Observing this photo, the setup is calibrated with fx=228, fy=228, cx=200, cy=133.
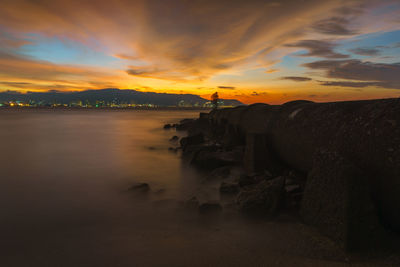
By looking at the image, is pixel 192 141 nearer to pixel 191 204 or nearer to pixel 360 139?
pixel 191 204

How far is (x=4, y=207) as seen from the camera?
13.4 feet

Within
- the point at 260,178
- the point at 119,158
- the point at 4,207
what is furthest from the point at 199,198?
the point at 119,158

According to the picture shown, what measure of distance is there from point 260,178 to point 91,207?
3163 millimetres

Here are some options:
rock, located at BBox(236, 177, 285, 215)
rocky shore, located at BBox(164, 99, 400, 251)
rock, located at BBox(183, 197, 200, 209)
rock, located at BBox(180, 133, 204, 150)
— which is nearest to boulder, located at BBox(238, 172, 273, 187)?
rocky shore, located at BBox(164, 99, 400, 251)

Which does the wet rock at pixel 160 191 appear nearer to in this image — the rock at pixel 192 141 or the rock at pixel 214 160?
the rock at pixel 214 160

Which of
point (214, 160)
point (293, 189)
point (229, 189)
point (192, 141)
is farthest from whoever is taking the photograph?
point (192, 141)

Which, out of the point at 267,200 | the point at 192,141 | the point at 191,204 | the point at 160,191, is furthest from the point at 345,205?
the point at 192,141

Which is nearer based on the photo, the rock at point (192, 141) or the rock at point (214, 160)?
the rock at point (214, 160)

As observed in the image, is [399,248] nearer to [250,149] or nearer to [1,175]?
[250,149]

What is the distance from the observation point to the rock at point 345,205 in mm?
2115

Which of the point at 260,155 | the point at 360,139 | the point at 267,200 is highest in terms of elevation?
the point at 360,139

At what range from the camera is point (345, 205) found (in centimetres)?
214

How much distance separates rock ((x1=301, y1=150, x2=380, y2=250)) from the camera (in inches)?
83.3

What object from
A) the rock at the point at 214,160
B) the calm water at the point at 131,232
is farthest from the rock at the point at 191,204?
the rock at the point at 214,160
